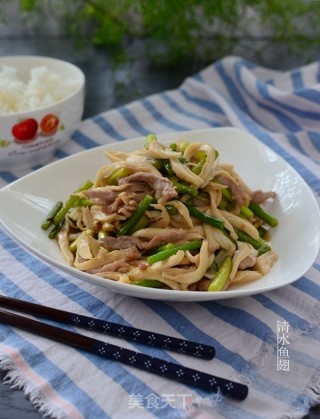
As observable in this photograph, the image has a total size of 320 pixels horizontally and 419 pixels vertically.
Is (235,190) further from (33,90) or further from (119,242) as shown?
(33,90)

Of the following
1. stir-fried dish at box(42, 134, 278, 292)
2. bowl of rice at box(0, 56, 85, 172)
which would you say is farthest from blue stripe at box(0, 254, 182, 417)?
bowl of rice at box(0, 56, 85, 172)

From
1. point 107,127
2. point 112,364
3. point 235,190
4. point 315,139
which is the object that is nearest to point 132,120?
point 107,127

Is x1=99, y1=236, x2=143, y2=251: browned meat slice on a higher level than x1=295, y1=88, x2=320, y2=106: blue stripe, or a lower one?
lower

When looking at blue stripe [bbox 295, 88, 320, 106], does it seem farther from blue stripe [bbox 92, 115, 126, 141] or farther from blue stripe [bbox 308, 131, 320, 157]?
blue stripe [bbox 92, 115, 126, 141]

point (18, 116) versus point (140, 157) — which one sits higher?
point (140, 157)

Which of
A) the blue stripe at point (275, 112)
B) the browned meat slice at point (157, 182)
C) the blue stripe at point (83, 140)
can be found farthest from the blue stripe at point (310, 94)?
the browned meat slice at point (157, 182)

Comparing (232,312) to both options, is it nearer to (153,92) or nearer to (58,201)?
(58,201)

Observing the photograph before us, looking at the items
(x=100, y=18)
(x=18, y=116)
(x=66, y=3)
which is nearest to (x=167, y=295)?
(x=18, y=116)
